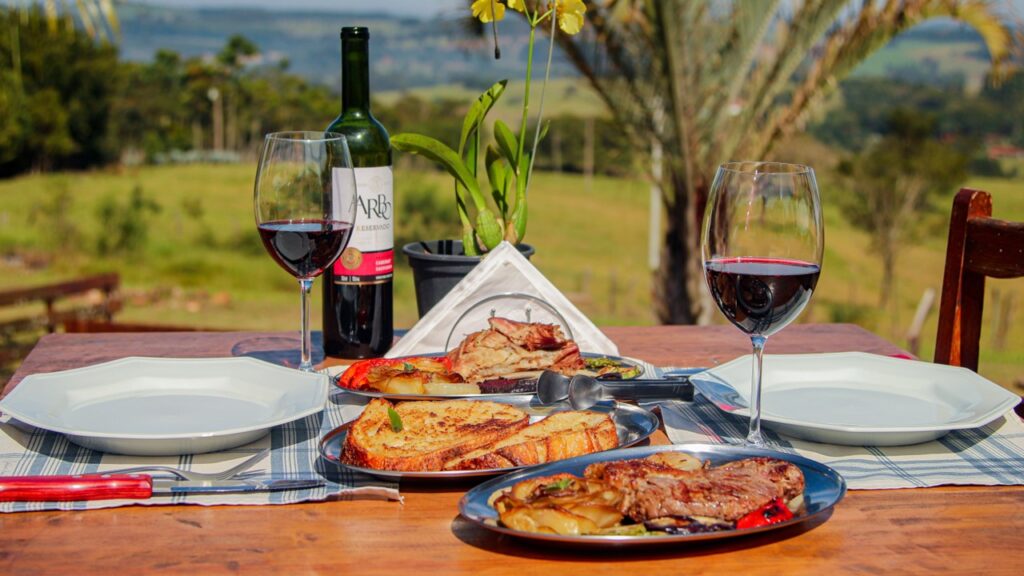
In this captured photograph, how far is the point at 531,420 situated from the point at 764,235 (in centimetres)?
41

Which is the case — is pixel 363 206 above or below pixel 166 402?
above

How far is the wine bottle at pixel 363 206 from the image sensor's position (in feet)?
6.14

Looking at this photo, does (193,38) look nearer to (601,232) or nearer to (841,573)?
(601,232)

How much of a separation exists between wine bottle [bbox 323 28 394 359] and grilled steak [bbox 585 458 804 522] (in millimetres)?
820

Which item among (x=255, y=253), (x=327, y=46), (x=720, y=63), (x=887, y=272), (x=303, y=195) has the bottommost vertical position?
(x=255, y=253)

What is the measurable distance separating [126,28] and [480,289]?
18720 mm

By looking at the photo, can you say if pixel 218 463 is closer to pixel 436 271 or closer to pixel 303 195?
pixel 303 195

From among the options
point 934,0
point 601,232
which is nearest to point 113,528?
point 934,0

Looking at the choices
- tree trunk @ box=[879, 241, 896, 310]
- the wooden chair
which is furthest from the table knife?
tree trunk @ box=[879, 241, 896, 310]

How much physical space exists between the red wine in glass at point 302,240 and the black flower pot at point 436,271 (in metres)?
0.45

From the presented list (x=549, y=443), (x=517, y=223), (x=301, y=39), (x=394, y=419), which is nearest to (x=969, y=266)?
(x=517, y=223)

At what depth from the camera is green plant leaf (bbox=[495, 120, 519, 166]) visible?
2096mm

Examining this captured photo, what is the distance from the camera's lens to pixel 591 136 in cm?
1783

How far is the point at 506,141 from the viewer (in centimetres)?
211
